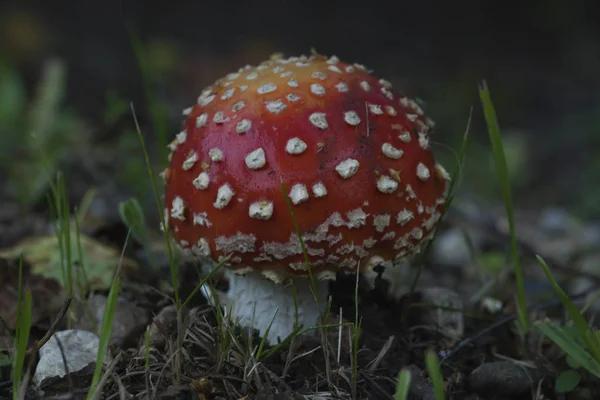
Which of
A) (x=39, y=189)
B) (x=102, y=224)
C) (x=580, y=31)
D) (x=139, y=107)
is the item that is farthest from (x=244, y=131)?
(x=580, y=31)

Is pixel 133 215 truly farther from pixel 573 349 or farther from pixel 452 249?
pixel 452 249

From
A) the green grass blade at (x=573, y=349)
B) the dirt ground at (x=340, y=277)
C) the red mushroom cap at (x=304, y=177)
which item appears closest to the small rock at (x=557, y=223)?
the dirt ground at (x=340, y=277)

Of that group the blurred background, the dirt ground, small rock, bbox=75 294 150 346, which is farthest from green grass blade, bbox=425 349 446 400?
the blurred background

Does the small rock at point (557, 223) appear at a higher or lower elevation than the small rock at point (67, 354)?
lower

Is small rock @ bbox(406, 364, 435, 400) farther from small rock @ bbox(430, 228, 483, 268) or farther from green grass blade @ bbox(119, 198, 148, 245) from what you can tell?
small rock @ bbox(430, 228, 483, 268)

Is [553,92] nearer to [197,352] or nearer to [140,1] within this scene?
[140,1]

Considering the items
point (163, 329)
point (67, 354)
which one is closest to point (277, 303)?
point (163, 329)

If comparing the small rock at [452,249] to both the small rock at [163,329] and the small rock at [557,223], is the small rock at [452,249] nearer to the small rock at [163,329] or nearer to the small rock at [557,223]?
the small rock at [557,223]
